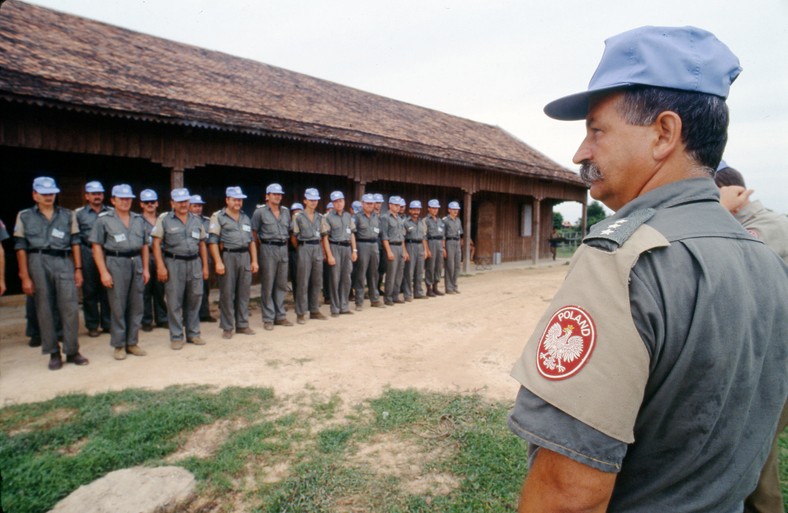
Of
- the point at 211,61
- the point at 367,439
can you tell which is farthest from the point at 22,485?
the point at 211,61

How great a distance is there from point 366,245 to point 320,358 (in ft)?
12.6

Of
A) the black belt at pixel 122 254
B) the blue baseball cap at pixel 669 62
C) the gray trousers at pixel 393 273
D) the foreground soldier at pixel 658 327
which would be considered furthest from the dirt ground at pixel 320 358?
the blue baseball cap at pixel 669 62

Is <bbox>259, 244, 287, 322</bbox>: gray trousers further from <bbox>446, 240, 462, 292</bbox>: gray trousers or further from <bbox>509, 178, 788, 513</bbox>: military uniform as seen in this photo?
<bbox>509, 178, 788, 513</bbox>: military uniform

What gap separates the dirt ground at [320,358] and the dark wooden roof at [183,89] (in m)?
3.73

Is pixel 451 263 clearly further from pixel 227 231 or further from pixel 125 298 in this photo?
pixel 125 298

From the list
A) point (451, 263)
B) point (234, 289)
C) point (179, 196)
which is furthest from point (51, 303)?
point (451, 263)

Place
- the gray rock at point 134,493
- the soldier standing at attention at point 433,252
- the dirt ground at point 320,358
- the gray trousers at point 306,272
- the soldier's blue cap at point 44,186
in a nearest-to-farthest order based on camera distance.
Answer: the gray rock at point 134,493
the dirt ground at point 320,358
the soldier's blue cap at point 44,186
the gray trousers at point 306,272
the soldier standing at attention at point 433,252

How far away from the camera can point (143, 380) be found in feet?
16.1

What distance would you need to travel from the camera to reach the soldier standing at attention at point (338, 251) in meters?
8.38

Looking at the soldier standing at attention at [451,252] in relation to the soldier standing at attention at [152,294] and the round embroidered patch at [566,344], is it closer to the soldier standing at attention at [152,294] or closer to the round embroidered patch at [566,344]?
the soldier standing at attention at [152,294]

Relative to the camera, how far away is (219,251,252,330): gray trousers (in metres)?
6.86

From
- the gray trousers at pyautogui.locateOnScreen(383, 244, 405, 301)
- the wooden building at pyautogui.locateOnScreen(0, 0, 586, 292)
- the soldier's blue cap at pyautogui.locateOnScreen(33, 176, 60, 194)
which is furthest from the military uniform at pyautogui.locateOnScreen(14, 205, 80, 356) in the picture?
the gray trousers at pyautogui.locateOnScreen(383, 244, 405, 301)

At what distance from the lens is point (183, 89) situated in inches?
366

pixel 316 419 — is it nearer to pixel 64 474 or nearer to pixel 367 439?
pixel 367 439
